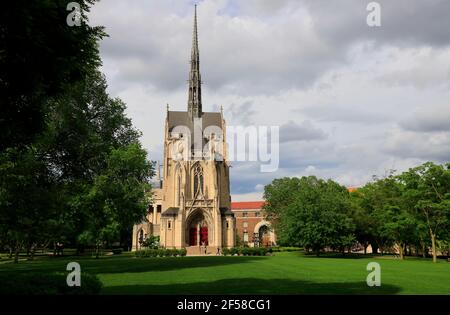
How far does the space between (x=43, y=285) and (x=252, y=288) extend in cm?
797

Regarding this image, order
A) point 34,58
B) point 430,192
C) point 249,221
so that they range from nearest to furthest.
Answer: point 34,58 → point 430,192 → point 249,221

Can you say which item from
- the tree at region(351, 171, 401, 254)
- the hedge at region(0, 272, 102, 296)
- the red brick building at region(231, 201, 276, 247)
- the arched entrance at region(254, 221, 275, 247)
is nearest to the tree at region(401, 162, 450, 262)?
the tree at region(351, 171, 401, 254)

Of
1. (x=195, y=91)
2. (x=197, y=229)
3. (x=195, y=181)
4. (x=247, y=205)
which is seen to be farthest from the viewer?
(x=247, y=205)

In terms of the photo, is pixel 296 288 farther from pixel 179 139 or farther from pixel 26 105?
pixel 179 139

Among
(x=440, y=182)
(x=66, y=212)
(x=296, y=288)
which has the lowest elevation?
(x=296, y=288)

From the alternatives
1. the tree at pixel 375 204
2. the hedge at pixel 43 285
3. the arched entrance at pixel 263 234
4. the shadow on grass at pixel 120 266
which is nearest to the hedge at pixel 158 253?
the shadow on grass at pixel 120 266

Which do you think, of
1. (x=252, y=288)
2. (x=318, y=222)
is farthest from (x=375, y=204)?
(x=252, y=288)

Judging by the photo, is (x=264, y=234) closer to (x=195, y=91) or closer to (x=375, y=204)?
(x=195, y=91)

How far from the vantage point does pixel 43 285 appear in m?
11.1

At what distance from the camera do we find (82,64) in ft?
45.1

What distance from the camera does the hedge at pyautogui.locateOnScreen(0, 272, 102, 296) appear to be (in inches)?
407

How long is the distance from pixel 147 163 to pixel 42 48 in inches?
869

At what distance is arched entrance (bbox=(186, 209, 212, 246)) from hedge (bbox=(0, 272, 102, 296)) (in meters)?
60.1
